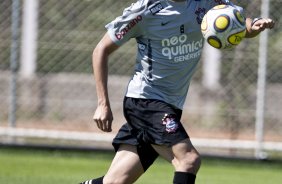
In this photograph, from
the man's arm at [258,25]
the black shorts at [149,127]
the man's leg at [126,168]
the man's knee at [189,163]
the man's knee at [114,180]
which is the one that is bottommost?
the man's knee at [114,180]

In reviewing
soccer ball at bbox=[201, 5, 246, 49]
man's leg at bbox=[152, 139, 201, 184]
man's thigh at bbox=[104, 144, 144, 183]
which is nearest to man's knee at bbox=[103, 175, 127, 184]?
man's thigh at bbox=[104, 144, 144, 183]

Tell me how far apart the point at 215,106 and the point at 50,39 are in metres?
2.33

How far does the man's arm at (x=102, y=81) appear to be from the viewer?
239 inches

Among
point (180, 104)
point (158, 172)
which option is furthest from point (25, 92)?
point (180, 104)

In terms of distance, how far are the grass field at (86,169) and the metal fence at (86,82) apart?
0.42 meters

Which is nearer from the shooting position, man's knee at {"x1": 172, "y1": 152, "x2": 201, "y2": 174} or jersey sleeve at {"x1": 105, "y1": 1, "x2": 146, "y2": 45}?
man's knee at {"x1": 172, "y1": 152, "x2": 201, "y2": 174}

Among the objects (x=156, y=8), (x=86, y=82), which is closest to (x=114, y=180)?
(x=156, y=8)

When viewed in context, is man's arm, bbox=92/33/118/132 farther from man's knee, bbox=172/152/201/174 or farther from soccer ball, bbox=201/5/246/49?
soccer ball, bbox=201/5/246/49

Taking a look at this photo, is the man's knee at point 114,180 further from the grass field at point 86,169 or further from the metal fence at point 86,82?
the metal fence at point 86,82

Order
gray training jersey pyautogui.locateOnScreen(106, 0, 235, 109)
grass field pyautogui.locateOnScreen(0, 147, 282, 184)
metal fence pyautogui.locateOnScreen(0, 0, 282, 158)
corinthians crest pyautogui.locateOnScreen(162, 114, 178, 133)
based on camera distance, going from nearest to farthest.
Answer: corinthians crest pyautogui.locateOnScreen(162, 114, 178, 133) → gray training jersey pyautogui.locateOnScreen(106, 0, 235, 109) → grass field pyautogui.locateOnScreen(0, 147, 282, 184) → metal fence pyautogui.locateOnScreen(0, 0, 282, 158)

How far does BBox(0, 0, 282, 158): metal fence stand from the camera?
11.4 m

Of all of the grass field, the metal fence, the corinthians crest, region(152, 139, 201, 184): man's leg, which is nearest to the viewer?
region(152, 139, 201, 184): man's leg

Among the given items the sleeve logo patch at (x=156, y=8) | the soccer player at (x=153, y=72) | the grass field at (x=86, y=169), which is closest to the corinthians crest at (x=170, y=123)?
the soccer player at (x=153, y=72)

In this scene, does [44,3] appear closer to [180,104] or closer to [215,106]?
[215,106]
